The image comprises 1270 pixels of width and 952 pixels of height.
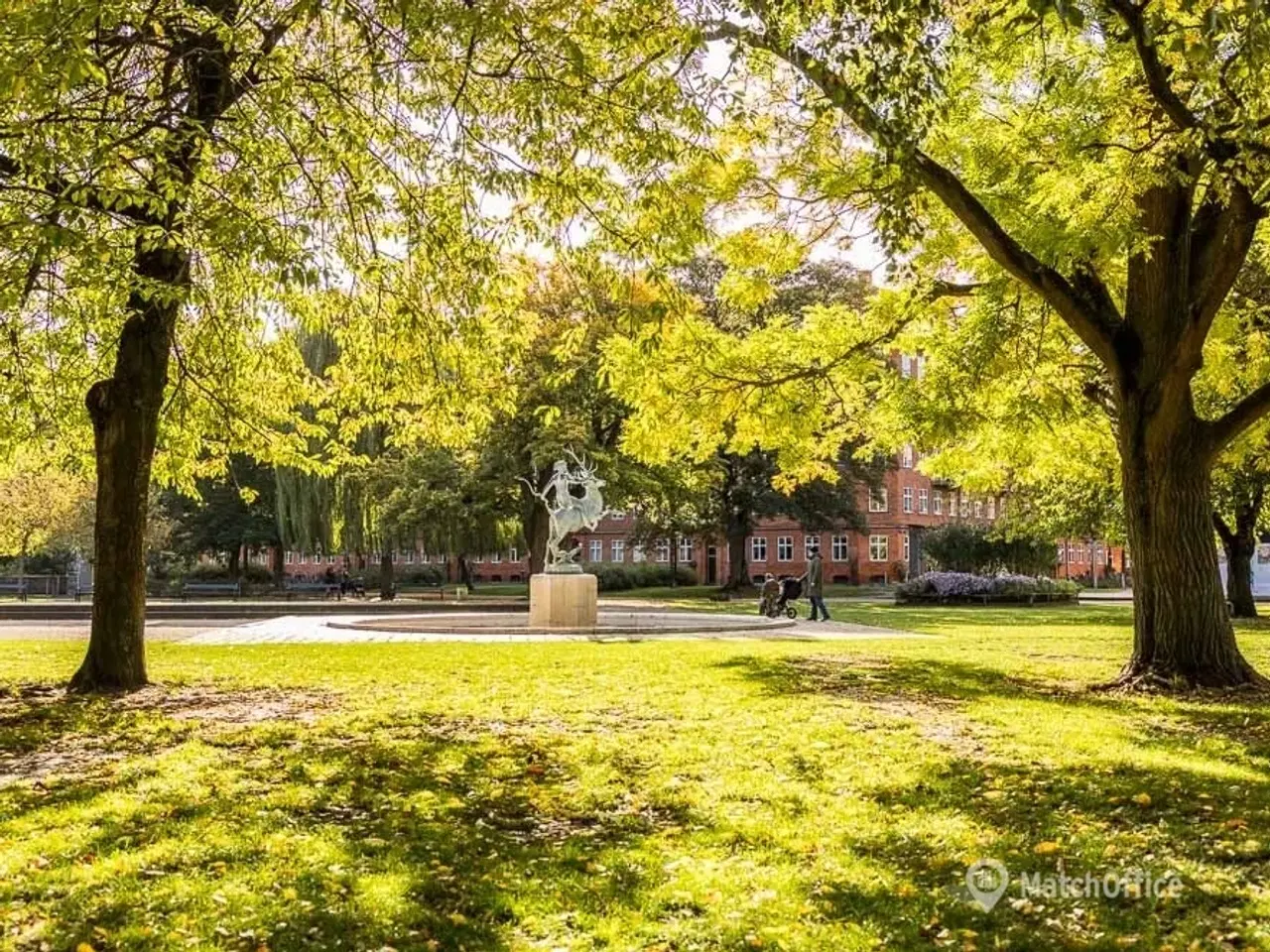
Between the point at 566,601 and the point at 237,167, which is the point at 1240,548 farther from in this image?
the point at 237,167

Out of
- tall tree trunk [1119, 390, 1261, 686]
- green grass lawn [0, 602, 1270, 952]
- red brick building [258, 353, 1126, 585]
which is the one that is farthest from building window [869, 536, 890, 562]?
green grass lawn [0, 602, 1270, 952]

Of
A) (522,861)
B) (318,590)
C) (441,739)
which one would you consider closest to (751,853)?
(522,861)

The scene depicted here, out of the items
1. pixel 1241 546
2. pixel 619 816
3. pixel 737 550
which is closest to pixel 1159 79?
pixel 619 816

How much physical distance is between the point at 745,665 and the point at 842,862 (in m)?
9.18

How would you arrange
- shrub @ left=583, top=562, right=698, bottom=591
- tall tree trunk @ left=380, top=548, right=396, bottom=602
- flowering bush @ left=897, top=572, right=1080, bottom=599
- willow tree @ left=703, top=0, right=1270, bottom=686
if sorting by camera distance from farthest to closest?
1. shrub @ left=583, top=562, right=698, bottom=591
2. tall tree trunk @ left=380, top=548, right=396, bottom=602
3. flowering bush @ left=897, top=572, right=1080, bottom=599
4. willow tree @ left=703, top=0, right=1270, bottom=686

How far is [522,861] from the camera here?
5371mm

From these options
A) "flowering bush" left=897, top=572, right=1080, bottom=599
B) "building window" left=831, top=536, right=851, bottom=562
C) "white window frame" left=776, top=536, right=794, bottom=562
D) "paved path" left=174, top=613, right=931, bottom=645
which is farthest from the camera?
"white window frame" left=776, top=536, right=794, bottom=562

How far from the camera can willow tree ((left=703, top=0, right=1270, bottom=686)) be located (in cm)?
1007

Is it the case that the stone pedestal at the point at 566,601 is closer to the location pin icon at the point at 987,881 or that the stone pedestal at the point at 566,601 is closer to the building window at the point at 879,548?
the location pin icon at the point at 987,881

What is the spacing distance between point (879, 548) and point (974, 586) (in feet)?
101

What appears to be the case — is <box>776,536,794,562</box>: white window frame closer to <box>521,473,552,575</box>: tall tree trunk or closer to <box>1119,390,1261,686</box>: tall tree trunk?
<box>521,473,552,575</box>: tall tree trunk

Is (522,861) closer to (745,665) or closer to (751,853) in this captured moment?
(751,853)

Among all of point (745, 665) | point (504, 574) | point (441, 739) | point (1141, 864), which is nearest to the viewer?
point (1141, 864)

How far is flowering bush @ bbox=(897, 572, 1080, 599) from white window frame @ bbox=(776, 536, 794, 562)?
32336 mm
